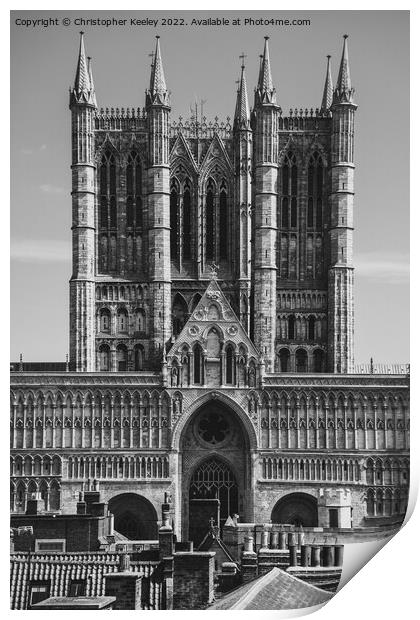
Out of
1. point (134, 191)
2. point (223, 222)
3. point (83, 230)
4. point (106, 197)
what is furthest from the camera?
point (223, 222)

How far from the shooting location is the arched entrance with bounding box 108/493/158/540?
206 ft

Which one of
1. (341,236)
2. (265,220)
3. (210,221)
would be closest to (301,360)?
(341,236)

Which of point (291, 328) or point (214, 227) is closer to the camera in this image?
point (291, 328)

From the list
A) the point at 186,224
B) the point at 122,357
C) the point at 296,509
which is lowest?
the point at 296,509

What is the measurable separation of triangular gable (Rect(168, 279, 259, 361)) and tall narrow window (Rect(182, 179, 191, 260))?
352cm

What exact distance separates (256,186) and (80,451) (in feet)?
41.3

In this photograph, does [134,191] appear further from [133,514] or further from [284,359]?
[133,514]

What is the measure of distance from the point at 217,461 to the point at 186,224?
9.96 meters

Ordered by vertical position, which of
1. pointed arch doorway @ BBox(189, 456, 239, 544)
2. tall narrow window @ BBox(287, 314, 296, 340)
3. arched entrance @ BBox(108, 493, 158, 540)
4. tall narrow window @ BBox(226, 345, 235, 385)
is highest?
tall narrow window @ BBox(287, 314, 296, 340)

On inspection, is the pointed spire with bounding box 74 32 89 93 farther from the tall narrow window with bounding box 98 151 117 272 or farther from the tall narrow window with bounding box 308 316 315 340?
the tall narrow window with bounding box 308 316 315 340

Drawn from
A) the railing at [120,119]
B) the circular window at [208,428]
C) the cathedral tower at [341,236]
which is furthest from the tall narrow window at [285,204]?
the circular window at [208,428]

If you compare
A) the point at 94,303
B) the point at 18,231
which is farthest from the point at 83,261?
the point at 18,231

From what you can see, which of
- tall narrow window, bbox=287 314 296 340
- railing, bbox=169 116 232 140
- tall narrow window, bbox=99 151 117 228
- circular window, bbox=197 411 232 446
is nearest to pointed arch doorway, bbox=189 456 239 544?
circular window, bbox=197 411 232 446

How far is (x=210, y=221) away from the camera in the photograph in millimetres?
68500
